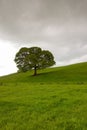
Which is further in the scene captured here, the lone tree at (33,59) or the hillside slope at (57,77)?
the lone tree at (33,59)

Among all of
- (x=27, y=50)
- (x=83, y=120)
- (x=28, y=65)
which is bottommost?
(x=83, y=120)

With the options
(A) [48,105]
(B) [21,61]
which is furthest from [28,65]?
(A) [48,105]

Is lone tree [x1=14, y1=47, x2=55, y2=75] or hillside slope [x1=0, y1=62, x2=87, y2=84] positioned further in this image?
lone tree [x1=14, y1=47, x2=55, y2=75]

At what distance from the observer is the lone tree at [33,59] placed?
2876 inches

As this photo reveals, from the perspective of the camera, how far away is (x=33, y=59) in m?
72.2

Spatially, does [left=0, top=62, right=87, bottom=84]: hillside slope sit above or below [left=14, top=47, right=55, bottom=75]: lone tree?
below

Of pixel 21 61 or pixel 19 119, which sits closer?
pixel 19 119

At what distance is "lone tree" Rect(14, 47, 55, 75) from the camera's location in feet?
240

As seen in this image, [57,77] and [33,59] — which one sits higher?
[33,59]

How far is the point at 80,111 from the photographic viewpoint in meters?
14.9

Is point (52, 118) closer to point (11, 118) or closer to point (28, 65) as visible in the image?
point (11, 118)

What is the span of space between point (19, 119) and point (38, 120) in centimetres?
132

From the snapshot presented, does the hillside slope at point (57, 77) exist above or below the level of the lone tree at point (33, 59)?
below

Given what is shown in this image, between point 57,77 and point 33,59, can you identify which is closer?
point 57,77
